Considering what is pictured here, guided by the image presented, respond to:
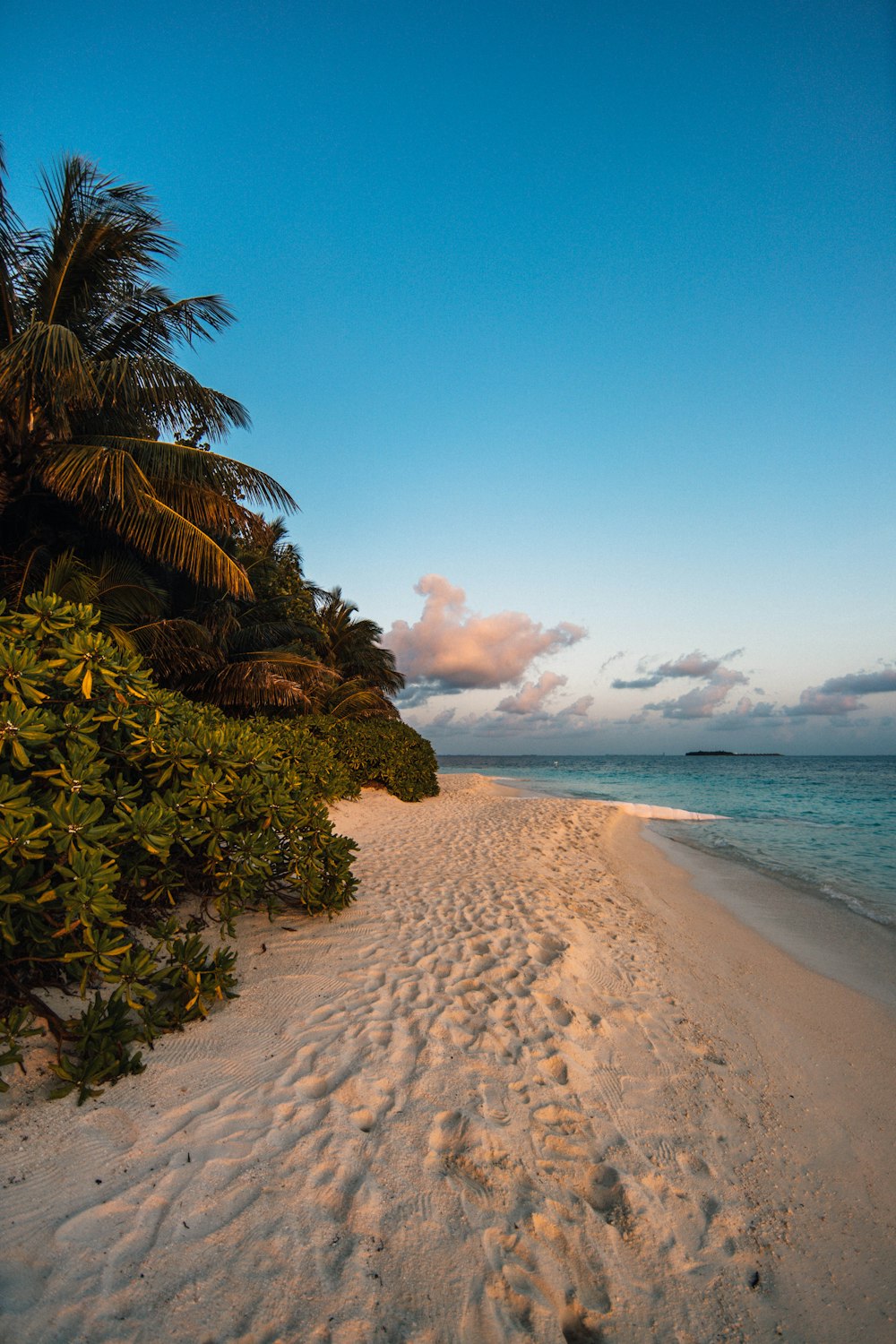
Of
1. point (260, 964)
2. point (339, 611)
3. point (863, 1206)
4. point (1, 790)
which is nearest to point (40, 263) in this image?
point (1, 790)

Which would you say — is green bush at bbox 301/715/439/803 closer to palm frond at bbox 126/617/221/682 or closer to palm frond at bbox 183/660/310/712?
palm frond at bbox 183/660/310/712

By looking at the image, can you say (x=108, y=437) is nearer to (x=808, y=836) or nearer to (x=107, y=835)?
(x=107, y=835)

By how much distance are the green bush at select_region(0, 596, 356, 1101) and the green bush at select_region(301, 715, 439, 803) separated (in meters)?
9.12

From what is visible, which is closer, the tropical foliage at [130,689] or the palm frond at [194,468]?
the tropical foliage at [130,689]

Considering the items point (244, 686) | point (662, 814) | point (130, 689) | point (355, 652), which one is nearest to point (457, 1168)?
point (130, 689)

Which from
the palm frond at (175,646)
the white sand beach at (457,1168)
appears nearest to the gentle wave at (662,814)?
the palm frond at (175,646)

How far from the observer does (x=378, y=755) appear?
14.7m

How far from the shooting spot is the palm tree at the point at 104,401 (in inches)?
293

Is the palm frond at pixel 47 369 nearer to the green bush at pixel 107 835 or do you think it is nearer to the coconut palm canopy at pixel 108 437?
the coconut palm canopy at pixel 108 437

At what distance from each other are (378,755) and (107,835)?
12042 millimetres

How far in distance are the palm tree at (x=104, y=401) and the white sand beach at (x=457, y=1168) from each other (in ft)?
21.4

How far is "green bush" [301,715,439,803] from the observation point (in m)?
14.0

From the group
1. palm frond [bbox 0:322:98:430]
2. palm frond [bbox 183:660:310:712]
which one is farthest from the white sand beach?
palm frond [bbox 183:660:310:712]

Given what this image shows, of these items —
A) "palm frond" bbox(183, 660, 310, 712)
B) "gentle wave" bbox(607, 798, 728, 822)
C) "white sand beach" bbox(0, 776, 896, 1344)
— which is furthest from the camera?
"gentle wave" bbox(607, 798, 728, 822)
